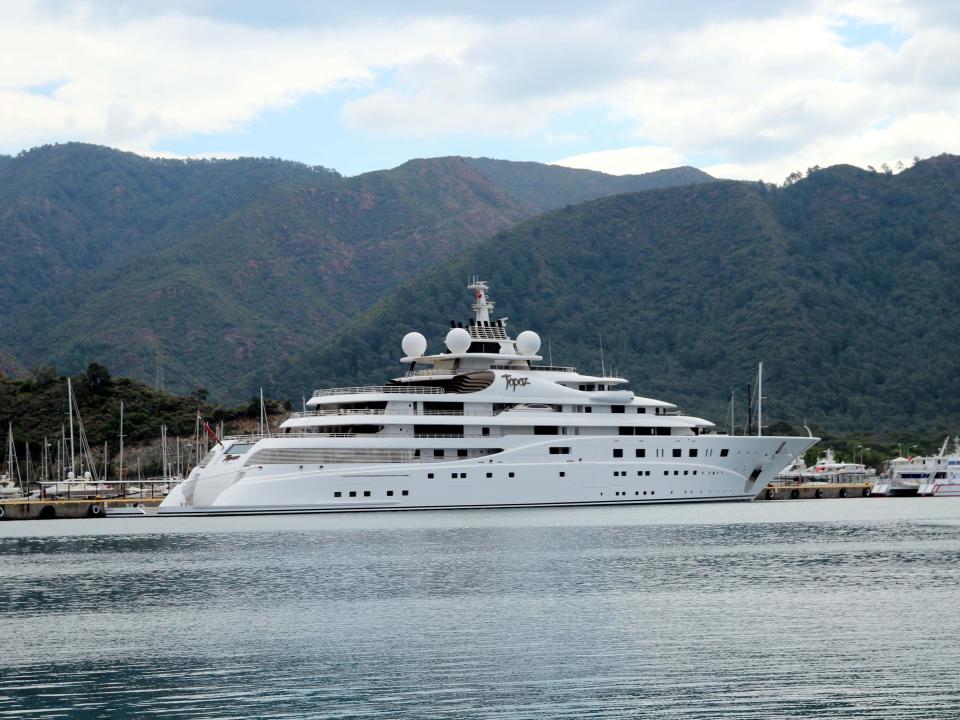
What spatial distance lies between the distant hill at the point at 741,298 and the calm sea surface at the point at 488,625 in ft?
256

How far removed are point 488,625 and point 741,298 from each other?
110991mm

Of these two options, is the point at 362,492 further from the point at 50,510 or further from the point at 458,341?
the point at 50,510

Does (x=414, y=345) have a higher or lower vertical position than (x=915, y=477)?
higher

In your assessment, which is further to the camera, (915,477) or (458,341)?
(915,477)

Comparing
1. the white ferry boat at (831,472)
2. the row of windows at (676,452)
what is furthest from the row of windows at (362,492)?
the white ferry boat at (831,472)

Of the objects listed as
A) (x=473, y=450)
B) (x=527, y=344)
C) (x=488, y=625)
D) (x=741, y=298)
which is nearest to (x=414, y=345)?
(x=527, y=344)

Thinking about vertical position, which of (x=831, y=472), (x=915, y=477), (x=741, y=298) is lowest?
(x=915, y=477)

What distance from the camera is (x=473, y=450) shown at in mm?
53406

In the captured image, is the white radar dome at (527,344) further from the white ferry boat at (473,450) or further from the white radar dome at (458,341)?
the white radar dome at (458,341)

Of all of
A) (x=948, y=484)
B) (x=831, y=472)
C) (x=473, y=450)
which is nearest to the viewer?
(x=473, y=450)

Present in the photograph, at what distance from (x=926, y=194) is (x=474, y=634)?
135 metres

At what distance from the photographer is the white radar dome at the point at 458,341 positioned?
2184 inches

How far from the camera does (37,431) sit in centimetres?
9162

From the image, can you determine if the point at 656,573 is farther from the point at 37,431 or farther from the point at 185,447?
the point at 37,431
